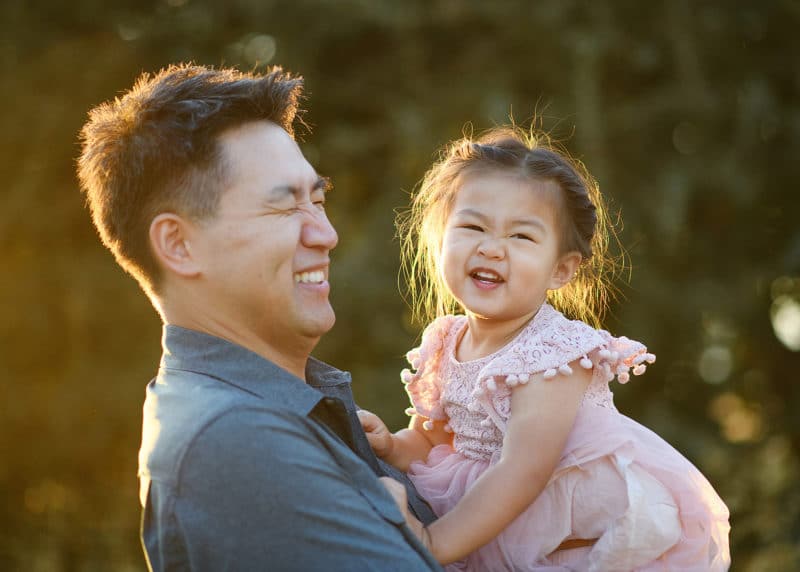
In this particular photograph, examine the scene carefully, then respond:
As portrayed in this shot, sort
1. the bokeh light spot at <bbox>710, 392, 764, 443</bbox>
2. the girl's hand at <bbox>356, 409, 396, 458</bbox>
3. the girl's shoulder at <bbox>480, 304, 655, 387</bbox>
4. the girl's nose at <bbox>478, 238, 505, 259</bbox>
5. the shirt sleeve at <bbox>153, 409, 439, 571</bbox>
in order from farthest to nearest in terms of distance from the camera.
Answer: the bokeh light spot at <bbox>710, 392, 764, 443</bbox>
the girl's hand at <bbox>356, 409, 396, 458</bbox>
the girl's nose at <bbox>478, 238, 505, 259</bbox>
the girl's shoulder at <bbox>480, 304, 655, 387</bbox>
the shirt sleeve at <bbox>153, 409, 439, 571</bbox>

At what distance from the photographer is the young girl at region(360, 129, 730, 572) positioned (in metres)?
2.14

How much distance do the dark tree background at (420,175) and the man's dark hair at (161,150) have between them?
443 cm

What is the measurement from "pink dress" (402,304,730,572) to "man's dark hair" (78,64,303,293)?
0.73 meters

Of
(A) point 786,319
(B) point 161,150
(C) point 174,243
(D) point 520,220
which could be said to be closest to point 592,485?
(D) point 520,220

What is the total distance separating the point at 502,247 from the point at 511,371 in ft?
0.95

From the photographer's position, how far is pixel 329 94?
7535 mm

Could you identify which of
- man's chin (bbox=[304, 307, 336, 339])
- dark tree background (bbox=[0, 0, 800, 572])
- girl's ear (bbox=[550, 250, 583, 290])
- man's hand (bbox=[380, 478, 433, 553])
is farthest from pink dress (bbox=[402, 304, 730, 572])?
dark tree background (bbox=[0, 0, 800, 572])

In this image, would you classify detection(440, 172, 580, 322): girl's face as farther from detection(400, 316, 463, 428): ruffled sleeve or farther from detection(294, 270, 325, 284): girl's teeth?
detection(294, 270, 325, 284): girl's teeth

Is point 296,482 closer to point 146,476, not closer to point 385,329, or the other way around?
point 146,476

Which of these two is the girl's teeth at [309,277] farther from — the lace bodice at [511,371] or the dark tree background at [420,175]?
the dark tree background at [420,175]

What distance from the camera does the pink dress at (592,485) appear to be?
2.15 m

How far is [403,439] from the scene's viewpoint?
8.38 feet

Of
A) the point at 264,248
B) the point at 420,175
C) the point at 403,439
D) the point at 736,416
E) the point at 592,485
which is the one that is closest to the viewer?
the point at 264,248

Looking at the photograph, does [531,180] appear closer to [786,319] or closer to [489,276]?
[489,276]
